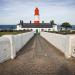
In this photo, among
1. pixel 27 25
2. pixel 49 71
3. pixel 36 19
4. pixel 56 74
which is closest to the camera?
pixel 56 74

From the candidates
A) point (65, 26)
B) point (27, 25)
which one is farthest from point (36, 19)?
point (65, 26)

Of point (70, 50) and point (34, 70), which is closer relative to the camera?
point (34, 70)

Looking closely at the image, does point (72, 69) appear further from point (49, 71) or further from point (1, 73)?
point (1, 73)

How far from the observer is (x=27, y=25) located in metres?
92.4

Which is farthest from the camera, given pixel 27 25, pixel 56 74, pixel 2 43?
pixel 27 25

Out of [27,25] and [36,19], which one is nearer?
[36,19]

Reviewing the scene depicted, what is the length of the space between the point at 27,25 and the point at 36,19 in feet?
78.8

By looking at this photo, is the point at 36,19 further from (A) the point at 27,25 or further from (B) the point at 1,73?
(B) the point at 1,73

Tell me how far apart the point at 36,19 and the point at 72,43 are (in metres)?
59.9

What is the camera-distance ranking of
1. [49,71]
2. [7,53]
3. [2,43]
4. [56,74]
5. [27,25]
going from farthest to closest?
[27,25] → [7,53] → [2,43] → [49,71] → [56,74]

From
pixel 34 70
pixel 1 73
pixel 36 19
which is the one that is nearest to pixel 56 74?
pixel 34 70

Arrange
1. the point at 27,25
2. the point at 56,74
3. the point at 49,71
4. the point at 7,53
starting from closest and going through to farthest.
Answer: the point at 56,74 < the point at 49,71 < the point at 7,53 < the point at 27,25

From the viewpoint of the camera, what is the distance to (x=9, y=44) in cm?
950

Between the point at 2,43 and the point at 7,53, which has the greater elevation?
the point at 2,43
